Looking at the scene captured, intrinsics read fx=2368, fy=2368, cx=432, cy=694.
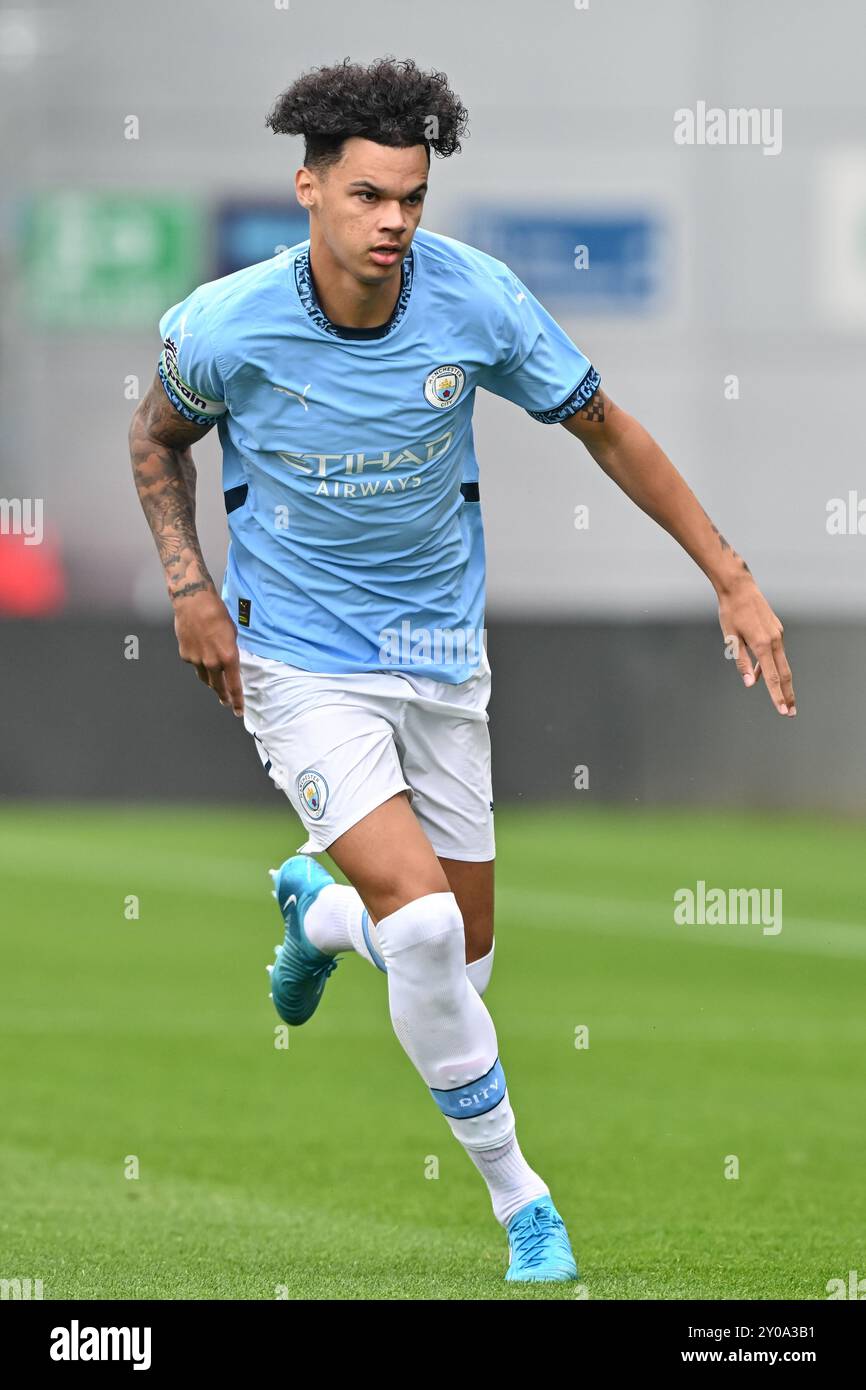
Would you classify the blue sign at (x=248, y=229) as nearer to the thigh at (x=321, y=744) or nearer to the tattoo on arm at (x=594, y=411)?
the tattoo on arm at (x=594, y=411)

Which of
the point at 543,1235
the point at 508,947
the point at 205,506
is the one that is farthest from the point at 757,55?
the point at 543,1235

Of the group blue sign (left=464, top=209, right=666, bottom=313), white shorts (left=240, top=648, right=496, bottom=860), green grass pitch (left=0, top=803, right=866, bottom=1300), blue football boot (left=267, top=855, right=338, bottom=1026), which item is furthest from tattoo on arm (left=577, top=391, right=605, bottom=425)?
blue sign (left=464, top=209, right=666, bottom=313)

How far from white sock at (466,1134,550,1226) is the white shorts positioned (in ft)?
2.49

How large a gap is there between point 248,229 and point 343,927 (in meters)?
18.5

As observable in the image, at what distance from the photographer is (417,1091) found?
8922mm

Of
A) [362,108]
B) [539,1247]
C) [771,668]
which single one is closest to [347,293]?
[362,108]

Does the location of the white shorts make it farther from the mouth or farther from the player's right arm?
the mouth

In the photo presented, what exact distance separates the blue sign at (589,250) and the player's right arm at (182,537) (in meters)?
17.8

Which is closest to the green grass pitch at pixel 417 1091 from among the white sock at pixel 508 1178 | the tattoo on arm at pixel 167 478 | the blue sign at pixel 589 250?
the white sock at pixel 508 1178

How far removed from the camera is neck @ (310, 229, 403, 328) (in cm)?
527

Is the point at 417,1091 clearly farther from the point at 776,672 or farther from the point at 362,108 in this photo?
the point at 362,108

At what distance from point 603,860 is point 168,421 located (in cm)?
1091

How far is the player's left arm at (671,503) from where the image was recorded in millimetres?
5367

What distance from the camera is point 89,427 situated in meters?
25.0
